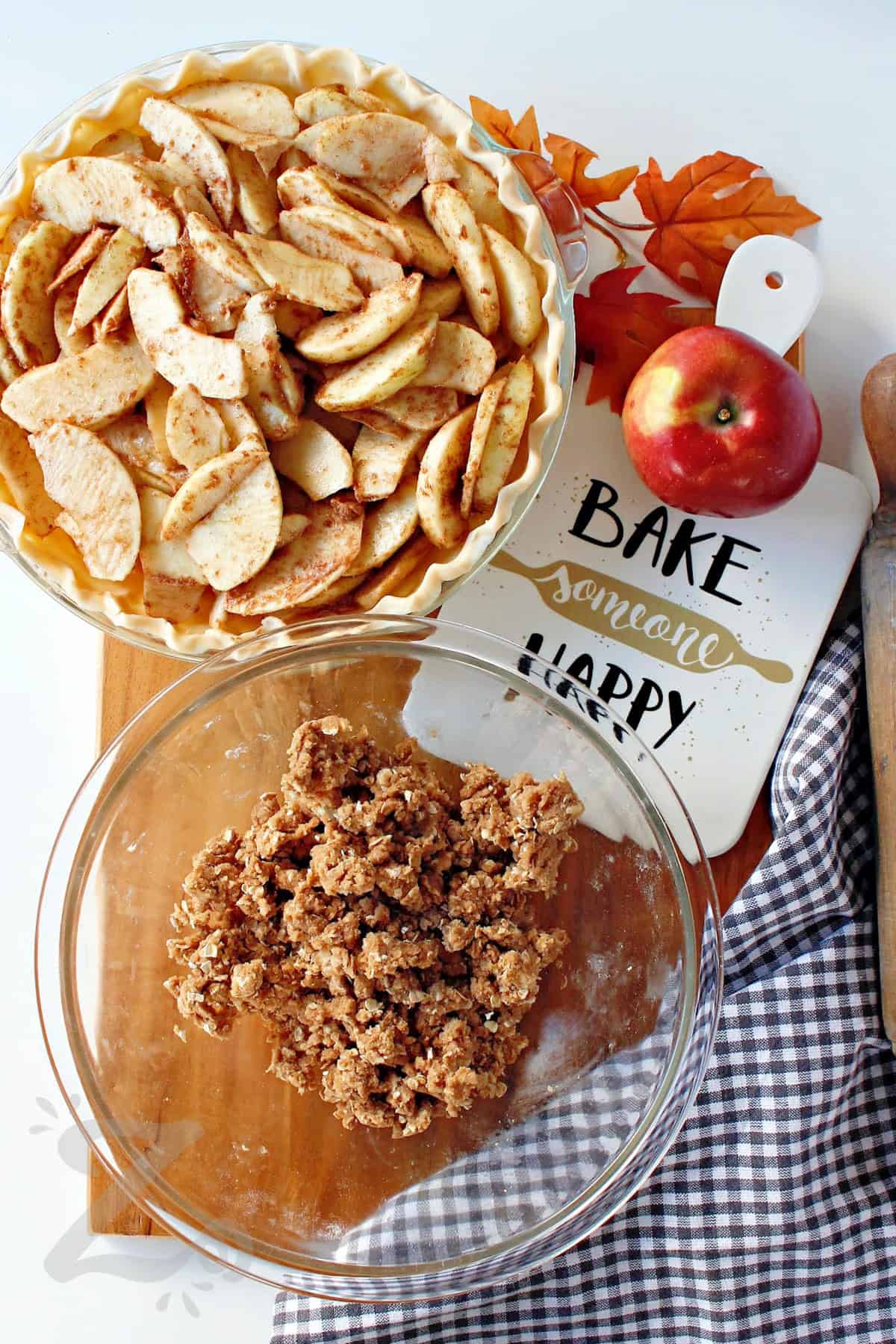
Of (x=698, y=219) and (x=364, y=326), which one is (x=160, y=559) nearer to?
(x=364, y=326)

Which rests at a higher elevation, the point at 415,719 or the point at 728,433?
the point at 728,433

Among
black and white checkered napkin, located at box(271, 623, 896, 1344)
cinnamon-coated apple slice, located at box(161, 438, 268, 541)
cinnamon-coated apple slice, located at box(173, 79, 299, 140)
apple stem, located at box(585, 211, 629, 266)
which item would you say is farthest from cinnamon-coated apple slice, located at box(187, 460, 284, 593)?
black and white checkered napkin, located at box(271, 623, 896, 1344)

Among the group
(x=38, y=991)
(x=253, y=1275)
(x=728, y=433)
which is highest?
(x=728, y=433)

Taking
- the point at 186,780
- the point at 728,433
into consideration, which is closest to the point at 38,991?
the point at 186,780

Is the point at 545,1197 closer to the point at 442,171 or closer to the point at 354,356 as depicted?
the point at 354,356

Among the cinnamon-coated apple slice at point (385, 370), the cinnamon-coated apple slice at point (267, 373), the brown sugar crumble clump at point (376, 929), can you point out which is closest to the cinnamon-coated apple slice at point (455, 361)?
the cinnamon-coated apple slice at point (385, 370)

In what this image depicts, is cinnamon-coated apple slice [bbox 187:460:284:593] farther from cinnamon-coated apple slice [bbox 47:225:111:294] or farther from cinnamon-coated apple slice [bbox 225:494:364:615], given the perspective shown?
cinnamon-coated apple slice [bbox 47:225:111:294]
